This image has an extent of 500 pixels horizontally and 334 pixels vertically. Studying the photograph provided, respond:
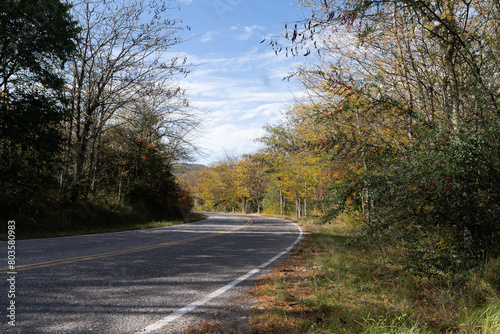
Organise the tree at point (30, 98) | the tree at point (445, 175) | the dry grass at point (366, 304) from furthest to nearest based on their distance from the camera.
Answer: the tree at point (30, 98) < the tree at point (445, 175) < the dry grass at point (366, 304)

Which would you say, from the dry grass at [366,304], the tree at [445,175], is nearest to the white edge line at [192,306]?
the dry grass at [366,304]

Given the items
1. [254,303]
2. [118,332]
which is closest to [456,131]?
[254,303]

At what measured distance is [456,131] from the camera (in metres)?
4.73

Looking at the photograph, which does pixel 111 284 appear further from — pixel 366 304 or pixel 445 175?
pixel 445 175

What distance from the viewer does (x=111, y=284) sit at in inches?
193

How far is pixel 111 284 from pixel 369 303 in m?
3.80

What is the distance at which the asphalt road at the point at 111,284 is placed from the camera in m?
3.51

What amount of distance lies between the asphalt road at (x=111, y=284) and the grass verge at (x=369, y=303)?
0.94m

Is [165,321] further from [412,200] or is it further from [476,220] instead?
[476,220]

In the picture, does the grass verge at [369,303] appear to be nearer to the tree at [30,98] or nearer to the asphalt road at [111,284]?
the asphalt road at [111,284]

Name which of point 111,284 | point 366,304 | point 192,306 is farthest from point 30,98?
point 366,304

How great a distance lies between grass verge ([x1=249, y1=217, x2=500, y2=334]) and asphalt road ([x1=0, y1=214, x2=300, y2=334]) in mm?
940

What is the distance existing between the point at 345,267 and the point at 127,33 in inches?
601

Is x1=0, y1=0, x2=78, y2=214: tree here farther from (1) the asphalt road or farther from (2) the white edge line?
(2) the white edge line
